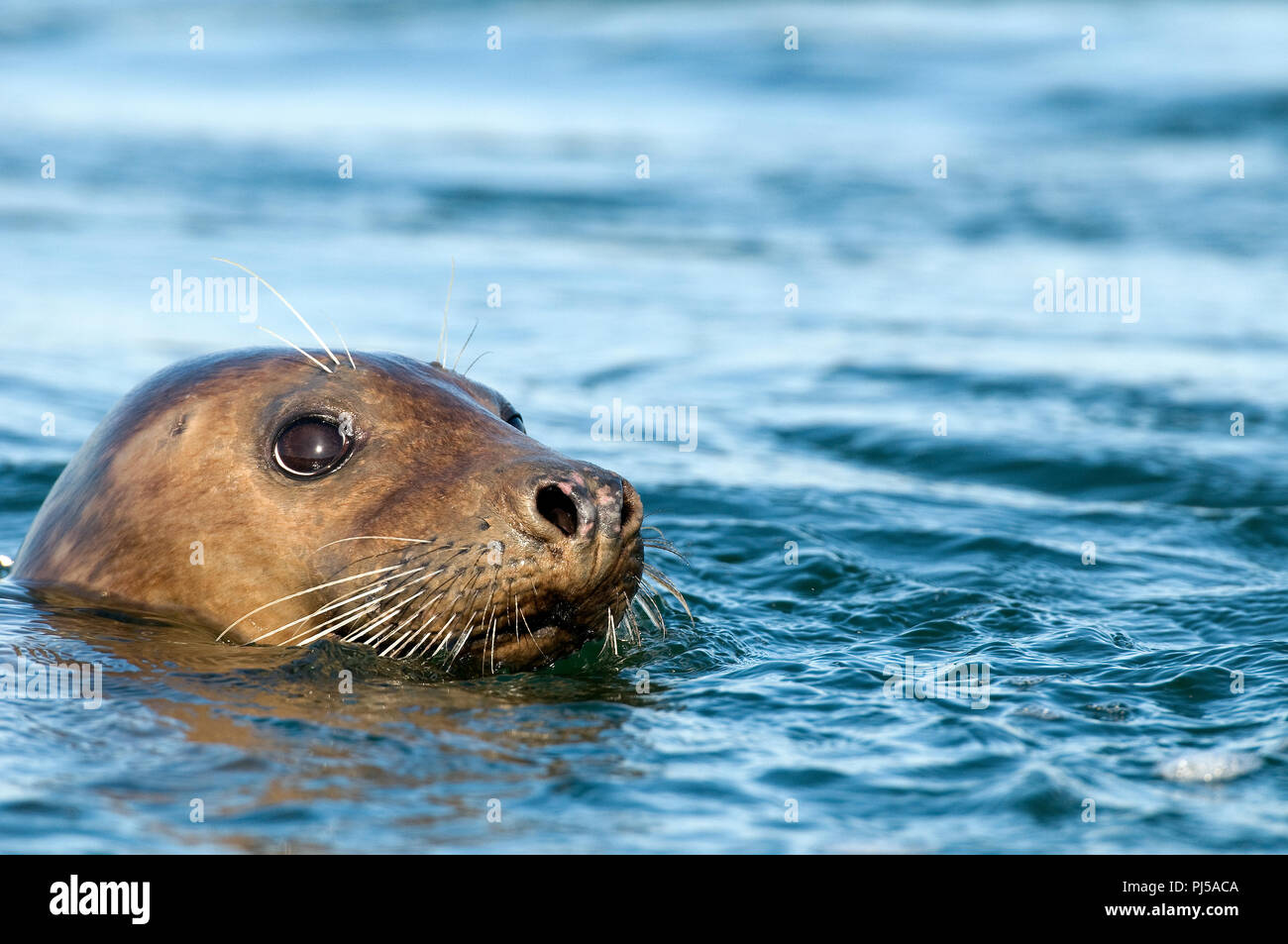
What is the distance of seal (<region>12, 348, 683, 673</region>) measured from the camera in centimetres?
479

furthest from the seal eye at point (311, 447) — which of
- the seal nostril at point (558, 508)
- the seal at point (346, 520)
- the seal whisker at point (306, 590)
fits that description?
the seal nostril at point (558, 508)

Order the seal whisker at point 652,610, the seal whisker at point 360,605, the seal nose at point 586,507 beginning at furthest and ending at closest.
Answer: the seal whisker at point 652,610 → the seal whisker at point 360,605 → the seal nose at point 586,507

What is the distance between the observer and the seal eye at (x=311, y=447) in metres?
5.20

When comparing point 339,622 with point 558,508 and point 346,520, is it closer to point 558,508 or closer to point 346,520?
point 346,520

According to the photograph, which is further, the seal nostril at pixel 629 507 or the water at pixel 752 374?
the seal nostril at pixel 629 507

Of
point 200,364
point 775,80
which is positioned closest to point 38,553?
point 200,364

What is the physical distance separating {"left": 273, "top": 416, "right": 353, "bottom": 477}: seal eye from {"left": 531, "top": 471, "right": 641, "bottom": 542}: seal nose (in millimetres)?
777

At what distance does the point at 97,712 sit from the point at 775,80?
2185cm

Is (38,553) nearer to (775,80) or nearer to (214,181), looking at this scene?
(214,181)

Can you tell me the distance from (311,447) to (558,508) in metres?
0.90

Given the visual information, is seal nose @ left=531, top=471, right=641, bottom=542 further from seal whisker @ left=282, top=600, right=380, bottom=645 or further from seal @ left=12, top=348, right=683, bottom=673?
seal whisker @ left=282, top=600, right=380, bottom=645

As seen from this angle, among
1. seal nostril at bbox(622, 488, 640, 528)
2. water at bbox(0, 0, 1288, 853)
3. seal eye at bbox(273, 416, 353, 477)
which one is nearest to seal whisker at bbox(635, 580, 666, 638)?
water at bbox(0, 0, 1288, 853)

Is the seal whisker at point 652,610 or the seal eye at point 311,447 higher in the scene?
the seal eye at point 311,447

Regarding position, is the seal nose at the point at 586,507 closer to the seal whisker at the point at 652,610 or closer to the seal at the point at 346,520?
the seal at the point at 346,520
